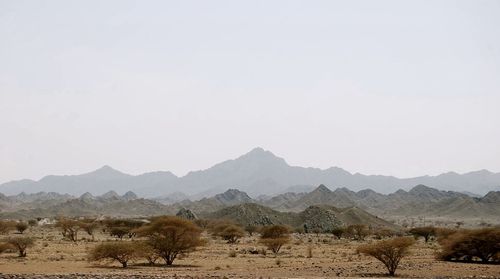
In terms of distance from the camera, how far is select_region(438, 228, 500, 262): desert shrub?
43719 millimetres

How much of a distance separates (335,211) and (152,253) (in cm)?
8930

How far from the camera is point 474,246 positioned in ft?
145

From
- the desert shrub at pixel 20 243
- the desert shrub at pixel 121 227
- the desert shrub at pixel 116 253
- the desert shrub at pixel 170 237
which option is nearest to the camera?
the desert shrub at pixel 116 253

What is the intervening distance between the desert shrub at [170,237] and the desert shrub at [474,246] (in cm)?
2012

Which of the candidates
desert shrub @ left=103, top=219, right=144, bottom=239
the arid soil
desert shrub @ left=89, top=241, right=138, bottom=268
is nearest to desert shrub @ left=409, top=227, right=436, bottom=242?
the arid soil

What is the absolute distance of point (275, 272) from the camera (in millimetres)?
35812

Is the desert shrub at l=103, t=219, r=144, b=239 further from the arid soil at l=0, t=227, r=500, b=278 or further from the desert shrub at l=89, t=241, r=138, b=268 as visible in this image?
the desert shrub at l=89, t=241, r=138, b=268

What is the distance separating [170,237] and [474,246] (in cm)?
2362

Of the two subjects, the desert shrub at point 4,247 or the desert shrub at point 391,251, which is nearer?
the desert shrub at point 391,251

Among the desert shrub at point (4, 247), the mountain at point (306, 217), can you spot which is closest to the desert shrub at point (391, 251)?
the desert shrub at point (4, 247)

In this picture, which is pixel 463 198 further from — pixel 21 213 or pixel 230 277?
pixel 230 277

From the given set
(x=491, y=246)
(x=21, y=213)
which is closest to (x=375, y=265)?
(x=491, y=246)

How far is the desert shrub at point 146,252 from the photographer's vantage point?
39750 millimetres

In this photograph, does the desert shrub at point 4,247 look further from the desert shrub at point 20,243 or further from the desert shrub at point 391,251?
the desert shrub at point 391,251
